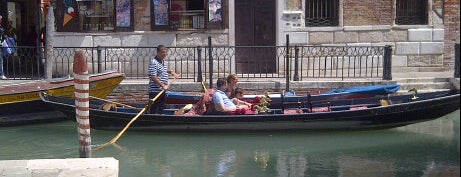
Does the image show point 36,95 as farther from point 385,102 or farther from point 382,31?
point 382,31

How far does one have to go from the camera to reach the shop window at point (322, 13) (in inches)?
544

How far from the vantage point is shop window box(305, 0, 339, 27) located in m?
13.8

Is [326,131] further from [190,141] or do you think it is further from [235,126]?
[190,141]

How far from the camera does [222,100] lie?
9.50m

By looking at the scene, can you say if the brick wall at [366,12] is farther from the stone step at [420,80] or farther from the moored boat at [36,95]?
the moored boat at [36,95]

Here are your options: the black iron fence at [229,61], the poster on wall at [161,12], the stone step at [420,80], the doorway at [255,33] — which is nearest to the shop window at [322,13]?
the black iron fence at [229,61]

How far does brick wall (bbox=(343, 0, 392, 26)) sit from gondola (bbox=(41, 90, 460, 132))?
13.5ft

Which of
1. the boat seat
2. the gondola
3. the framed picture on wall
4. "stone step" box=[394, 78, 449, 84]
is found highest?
the framed picture on wall

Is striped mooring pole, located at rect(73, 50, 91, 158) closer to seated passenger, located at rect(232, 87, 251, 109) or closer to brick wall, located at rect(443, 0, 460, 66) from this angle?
seated passenger, located at rect(232, 87, 251, 109)

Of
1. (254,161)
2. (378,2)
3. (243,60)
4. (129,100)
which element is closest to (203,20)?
(243,60)

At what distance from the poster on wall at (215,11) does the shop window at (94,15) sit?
5.73 feet

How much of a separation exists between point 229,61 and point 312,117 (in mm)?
4349

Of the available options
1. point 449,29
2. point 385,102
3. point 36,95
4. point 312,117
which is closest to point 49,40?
point 36,95

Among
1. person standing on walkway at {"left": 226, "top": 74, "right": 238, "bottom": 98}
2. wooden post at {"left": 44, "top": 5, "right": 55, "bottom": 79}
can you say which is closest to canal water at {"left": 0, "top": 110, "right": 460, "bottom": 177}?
person standing on walkway at {"left": 226, "top": 74, "right": 238, "bottom": 98}
